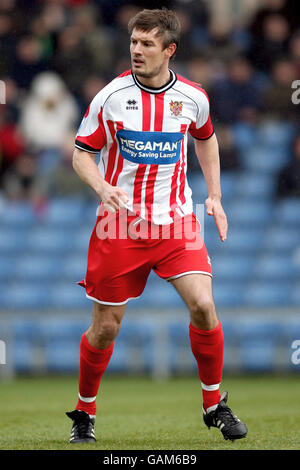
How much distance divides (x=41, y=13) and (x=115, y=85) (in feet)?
24.8

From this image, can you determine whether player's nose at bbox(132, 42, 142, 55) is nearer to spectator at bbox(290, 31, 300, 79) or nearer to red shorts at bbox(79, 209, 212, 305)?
red shorts at bbox(79, 209, 212, 305)

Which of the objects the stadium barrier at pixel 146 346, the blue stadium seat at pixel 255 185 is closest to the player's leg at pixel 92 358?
the stadium barrier at pixel 146 346

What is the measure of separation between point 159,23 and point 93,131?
635 mm

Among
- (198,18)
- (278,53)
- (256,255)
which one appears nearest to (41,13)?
(198,18)

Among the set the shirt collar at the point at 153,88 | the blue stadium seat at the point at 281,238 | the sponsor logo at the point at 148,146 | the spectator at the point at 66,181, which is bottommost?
the sponsor logo at the point at 148,146

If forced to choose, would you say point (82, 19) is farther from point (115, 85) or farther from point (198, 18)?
point (115, 85)

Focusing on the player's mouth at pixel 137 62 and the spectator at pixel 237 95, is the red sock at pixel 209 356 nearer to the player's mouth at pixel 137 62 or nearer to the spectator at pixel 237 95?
the player's mouth at pixel 137 62

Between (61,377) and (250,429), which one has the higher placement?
(61,377)

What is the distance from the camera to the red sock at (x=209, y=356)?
5012 mm

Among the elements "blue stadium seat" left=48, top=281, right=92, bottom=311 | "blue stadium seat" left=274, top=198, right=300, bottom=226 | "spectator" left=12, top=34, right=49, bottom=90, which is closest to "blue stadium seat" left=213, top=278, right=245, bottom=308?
"blue stadium seat" left=274, top=198, right=300, bottom=226

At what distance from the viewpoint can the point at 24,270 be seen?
472 inches

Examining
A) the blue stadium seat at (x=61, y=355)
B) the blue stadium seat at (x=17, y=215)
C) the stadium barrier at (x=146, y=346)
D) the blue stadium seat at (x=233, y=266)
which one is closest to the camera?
the stadium barrier at (x=146, y=346)

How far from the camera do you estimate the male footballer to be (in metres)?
4.94

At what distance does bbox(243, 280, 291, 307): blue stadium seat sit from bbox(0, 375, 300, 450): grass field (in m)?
1.20
